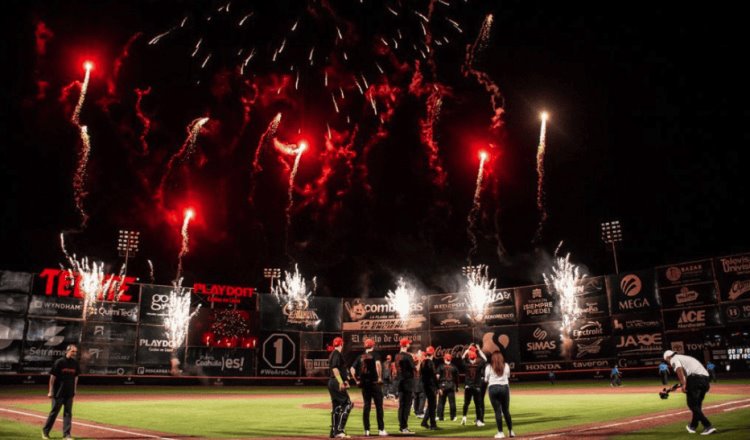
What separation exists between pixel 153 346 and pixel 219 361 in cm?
580

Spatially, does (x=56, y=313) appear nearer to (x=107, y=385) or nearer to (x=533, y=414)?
(x=107, y=385)

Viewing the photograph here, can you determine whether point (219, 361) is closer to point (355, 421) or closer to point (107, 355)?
point (107, 355)

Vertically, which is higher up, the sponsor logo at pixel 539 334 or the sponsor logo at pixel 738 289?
the sponsor logo at pixel 738 289

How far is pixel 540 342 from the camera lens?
48.0 meters

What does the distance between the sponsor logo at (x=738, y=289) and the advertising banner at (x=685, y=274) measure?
145cm

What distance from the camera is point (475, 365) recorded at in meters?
16.0

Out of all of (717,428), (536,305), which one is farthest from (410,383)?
(536,305)

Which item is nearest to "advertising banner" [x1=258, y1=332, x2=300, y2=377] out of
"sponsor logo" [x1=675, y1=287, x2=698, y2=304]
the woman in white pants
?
"sponsor logo" [x1=675, y1=287, x2=698, y2=304]

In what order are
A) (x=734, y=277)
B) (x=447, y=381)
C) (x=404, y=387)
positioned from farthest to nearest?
(x=734, y=277) < (x=447, y=381) < (x=404, y=387)

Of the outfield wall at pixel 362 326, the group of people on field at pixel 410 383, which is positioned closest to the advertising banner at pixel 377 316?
the outfield wall at pixel 362 326

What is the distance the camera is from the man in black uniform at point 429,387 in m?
15.0

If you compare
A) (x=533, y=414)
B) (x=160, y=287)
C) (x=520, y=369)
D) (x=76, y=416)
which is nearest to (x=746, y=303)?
(x=520, y=369)

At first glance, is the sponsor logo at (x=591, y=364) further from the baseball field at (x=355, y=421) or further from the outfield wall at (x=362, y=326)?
the baseball field at (x=355, y=421)

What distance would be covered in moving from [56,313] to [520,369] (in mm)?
38122
